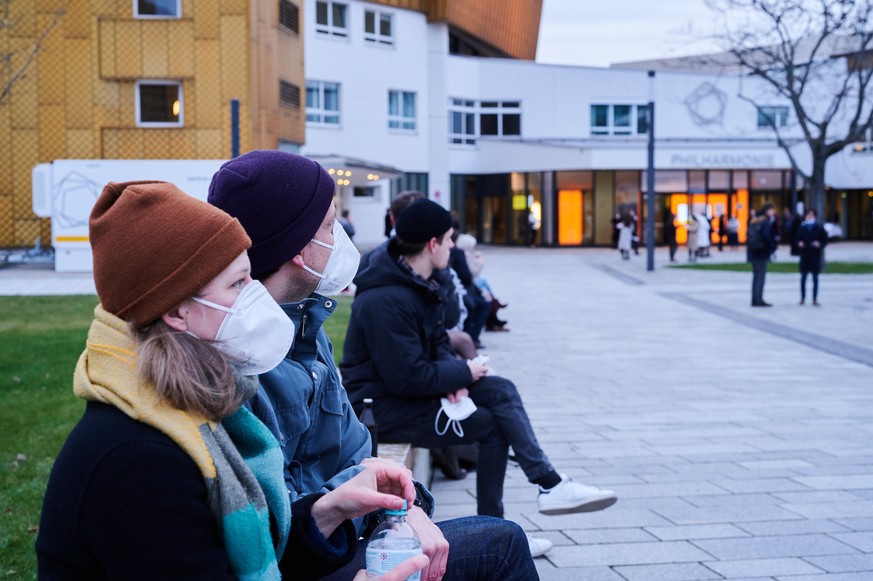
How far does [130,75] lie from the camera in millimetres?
29328

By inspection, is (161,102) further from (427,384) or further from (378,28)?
(427,384)

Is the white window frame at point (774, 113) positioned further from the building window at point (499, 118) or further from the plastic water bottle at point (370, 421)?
the plastic water bottle at point (370, 421)

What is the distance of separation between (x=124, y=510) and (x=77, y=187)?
26.6 metres

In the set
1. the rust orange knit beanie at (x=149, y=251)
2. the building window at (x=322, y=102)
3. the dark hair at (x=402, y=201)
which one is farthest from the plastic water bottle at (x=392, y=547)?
the building window at (x=322, y=102)

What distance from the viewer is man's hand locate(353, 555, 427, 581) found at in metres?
2.35

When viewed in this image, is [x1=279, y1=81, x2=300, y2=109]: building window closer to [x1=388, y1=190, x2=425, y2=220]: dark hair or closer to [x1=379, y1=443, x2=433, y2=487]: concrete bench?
[x1=388, y1=190, x2=425, y2=220]: dark hair

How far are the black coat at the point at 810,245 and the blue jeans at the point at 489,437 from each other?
15195 mm

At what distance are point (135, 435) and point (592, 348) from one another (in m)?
11.8

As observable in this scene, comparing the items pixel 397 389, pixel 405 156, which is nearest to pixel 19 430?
pixel 397 389

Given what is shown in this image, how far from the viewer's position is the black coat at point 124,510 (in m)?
1.90

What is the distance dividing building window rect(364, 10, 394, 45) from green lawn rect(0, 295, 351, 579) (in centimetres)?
3243

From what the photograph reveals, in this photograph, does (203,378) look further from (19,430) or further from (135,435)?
(19,430)

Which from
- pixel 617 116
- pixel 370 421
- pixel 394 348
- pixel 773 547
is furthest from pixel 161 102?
pixel 617 116


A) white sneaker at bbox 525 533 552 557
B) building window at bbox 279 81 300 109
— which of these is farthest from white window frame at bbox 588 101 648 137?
white sneaker at bbox 525 533 552 557
